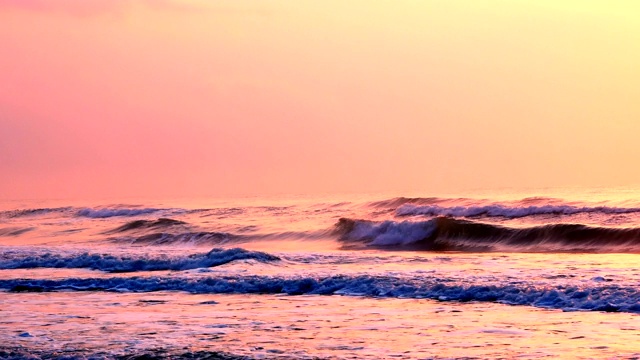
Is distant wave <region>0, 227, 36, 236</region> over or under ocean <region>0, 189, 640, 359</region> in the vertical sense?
over

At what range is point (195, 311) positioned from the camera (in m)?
13.9

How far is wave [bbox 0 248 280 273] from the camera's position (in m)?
22.0

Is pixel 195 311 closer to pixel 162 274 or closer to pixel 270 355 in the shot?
pixel 270 355

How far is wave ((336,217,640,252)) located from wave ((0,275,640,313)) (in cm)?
1113

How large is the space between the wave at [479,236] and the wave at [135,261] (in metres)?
8.09

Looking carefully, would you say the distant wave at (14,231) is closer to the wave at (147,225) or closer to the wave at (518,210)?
the wave at (147,225)

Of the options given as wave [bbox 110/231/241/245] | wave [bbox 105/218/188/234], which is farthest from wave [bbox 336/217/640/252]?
wave [bbox 105/218/188/234]

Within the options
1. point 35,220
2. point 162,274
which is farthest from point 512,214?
point 35,220

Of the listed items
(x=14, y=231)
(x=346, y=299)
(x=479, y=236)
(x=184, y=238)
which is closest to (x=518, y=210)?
(x=479, y=236)

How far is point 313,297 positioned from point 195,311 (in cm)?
244

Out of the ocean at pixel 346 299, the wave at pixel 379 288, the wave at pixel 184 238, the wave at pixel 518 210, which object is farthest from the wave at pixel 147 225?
the wave at pixel 379 288

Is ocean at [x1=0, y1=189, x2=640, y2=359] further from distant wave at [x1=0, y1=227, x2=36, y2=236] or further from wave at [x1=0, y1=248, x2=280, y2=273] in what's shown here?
distant wave at [x1=0, y1=227, x2=36, y2=236]

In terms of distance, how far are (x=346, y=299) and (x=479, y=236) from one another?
53.0 ft

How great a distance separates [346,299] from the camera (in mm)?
14953
